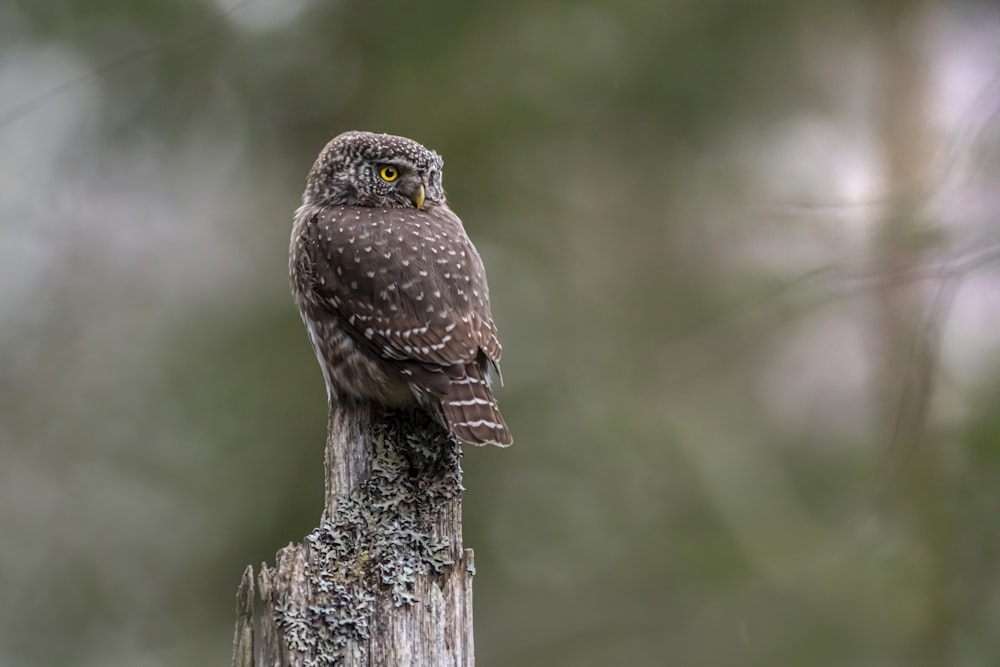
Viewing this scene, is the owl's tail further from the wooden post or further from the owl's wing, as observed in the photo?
the wooden post

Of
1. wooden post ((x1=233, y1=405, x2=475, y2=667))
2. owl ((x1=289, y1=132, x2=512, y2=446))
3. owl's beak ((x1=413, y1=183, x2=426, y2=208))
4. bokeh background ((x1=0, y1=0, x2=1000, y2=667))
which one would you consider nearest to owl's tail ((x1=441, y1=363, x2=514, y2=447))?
owl ((x1=289, y1=132, x2=512, y2=446))

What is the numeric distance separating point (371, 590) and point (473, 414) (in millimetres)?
848

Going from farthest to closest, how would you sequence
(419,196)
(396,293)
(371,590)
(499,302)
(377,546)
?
1. (499,302)
2. (419,196)
3. (396,293)
4. (377,546)
5. (371,590)

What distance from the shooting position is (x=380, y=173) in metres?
4.73

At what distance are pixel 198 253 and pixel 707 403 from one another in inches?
129

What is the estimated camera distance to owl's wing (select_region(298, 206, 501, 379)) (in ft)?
13.2

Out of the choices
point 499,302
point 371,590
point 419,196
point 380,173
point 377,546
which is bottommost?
A: point 371,590

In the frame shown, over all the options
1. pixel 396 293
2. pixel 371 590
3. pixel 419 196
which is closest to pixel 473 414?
pixel 396 293

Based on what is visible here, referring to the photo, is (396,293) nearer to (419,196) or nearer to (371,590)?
(419,196)

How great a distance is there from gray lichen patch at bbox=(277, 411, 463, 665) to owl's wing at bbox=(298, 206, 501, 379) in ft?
1.83

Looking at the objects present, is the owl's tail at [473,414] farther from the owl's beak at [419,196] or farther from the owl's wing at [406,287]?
the owl's beak at [419,196]

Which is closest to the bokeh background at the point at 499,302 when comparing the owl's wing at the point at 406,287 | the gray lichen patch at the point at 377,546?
the owl's wing at the point at 406,287

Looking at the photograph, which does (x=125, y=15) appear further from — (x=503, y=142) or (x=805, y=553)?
(x=805, y=553)

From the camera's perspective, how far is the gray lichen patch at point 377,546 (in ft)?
9.41
